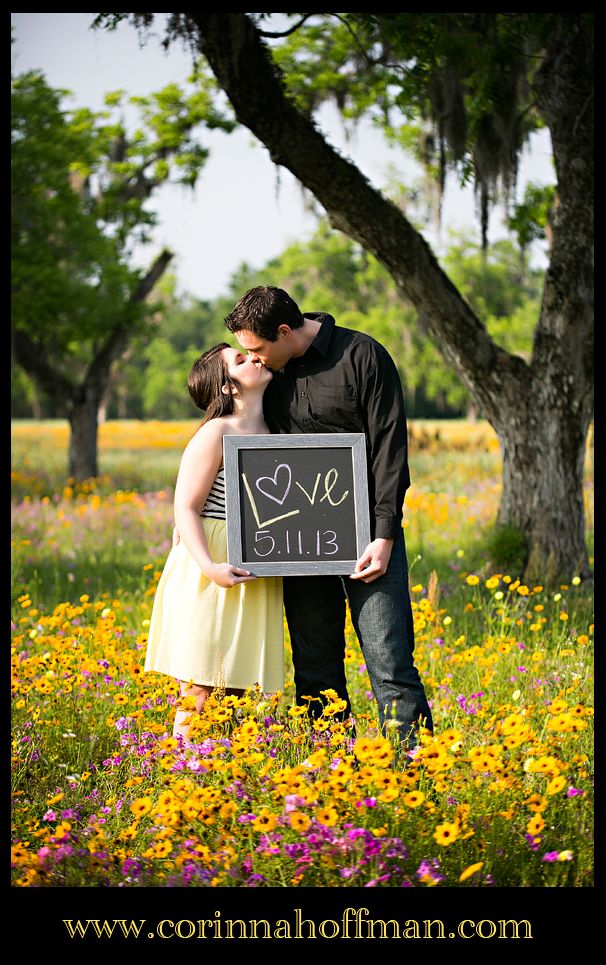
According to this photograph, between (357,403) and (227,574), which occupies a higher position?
(357,403)

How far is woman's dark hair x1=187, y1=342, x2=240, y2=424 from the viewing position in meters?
3.88

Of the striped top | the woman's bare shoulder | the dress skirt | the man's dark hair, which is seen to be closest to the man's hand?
the dress skirt

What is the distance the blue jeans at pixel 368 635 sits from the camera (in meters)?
3.83

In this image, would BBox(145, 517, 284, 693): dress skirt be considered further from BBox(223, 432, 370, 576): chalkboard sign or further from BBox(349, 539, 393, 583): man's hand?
BBox(349, 539, 393, 583): man's hand

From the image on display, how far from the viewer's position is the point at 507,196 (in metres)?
8.35

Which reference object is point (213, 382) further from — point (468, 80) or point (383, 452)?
point (468, 80)

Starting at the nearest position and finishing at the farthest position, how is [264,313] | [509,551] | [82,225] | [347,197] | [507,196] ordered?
1. [264,313]
2. [347,197]
3. [509,551]
4. [507,196]
5. [82,225]

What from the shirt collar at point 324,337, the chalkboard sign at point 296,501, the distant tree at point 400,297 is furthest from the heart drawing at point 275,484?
the distant tree at point 400,297

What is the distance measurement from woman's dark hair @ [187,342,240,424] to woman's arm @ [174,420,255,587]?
0.25 feet

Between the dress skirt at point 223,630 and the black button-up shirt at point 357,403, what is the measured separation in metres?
0.54

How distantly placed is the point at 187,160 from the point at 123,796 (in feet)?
43.2

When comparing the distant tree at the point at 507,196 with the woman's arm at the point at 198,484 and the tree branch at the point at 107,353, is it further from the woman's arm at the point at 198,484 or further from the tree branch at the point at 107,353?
the tree branch at the point at 107,353

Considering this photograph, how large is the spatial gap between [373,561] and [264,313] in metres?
1.07

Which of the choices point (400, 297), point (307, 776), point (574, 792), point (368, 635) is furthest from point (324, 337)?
point (400, 297)
